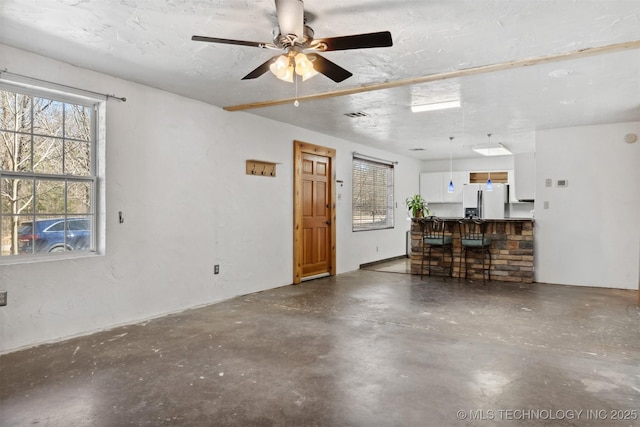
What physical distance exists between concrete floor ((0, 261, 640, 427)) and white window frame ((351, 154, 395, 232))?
341cm

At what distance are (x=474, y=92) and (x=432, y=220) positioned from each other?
9.26 feet

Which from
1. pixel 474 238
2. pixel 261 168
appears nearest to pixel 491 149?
pixel 474 238

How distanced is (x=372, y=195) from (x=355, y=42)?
626 cm

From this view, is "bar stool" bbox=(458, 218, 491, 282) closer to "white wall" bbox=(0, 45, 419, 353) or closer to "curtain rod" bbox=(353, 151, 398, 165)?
"curtain rod" bbox=(353, 151, 398, 165)

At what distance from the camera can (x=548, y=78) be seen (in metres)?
3.95

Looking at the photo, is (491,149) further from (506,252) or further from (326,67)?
(326,67)

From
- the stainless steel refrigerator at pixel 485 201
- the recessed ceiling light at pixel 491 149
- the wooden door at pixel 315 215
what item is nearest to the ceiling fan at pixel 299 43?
the wooden door at pixel 315 215

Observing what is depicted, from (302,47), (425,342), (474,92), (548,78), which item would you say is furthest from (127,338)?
(548,78)

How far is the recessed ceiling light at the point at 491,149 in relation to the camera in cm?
808

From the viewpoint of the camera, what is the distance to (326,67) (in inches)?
107

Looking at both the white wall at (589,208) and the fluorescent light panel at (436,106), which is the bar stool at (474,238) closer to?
the white wall at (589,208)

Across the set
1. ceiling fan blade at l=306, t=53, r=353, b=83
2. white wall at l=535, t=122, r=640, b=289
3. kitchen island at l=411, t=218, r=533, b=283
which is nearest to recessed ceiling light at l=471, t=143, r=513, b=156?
white wall at l=535, t=122, r=640, b=289

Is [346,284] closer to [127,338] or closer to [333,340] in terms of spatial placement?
[333,340]

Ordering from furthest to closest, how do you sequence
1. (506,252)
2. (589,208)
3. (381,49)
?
(506,252), (589,208), (381,49)
